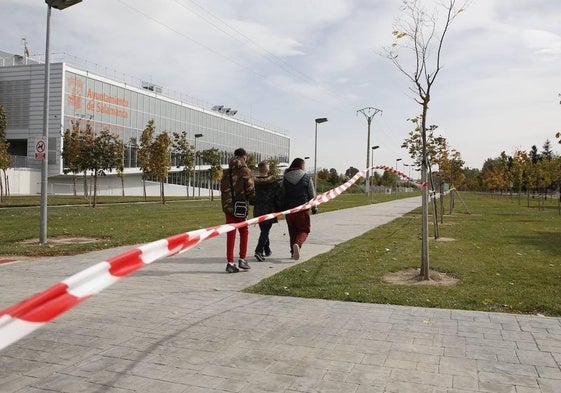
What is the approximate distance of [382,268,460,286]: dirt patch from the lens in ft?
23.1

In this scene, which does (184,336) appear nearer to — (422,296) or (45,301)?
(45,301)

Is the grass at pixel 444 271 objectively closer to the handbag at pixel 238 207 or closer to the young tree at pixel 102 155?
the handbag at pixel 238 207

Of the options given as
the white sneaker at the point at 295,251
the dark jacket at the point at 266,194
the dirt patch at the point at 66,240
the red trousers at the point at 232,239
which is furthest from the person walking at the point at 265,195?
the dirt patch at the point at 66,240

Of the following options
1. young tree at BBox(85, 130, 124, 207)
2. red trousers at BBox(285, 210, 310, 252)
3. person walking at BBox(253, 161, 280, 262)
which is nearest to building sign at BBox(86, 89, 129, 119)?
young tree at BBox(85, 130, 124, 207)

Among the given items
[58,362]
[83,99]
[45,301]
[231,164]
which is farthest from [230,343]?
[83,99]

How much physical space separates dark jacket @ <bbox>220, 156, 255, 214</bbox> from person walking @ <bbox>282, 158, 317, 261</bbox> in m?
1.36

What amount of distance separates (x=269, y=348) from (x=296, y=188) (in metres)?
4.86

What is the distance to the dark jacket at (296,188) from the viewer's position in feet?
28.8

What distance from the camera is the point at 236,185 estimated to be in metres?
7.52

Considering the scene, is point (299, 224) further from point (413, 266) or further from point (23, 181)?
point (23, 181)

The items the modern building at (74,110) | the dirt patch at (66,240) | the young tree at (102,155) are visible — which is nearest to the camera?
the dirt patch at (66,240)

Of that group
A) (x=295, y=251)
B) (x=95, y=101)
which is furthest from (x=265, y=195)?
(x=95, y=101)

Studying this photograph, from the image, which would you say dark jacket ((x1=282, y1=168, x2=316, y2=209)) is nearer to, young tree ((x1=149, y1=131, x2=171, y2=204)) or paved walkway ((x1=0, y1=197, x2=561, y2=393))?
paved walkway ((x1=0, y1=197, x2=561, y2=393))

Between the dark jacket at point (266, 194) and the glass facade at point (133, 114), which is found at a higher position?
the glass facade at point (133, 114)
